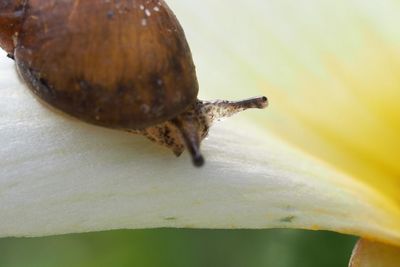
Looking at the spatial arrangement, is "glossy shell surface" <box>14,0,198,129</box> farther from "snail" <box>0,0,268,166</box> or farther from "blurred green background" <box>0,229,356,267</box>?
"blurred green background" <box>0,229,356,267</box>

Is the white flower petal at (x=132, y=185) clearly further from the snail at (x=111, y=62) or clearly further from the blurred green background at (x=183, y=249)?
the blurred green background at (x=183, y=249)

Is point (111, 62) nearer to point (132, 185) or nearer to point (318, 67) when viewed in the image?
point (132, 185)

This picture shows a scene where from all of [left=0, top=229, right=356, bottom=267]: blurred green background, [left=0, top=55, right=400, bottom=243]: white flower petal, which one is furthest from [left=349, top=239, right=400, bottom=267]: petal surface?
[left=0, top=229, right=356, bottom=267]: blurred green background

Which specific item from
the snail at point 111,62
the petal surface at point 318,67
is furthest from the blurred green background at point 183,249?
the snail at point 111,62

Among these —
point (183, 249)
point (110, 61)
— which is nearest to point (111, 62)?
point (110, 61)

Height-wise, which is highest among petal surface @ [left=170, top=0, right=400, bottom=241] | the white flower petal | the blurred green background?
petal surface @ [left=170, top=0, right=400, bottom=241]

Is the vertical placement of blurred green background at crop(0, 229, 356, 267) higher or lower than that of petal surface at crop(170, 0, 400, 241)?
lower

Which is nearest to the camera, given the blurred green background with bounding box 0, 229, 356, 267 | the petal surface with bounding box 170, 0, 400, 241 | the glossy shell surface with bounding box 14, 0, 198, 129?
the glossy shell surface with bounding box 14, 0, 198, 129

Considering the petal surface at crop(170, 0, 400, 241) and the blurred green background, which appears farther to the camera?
the blurred green background
